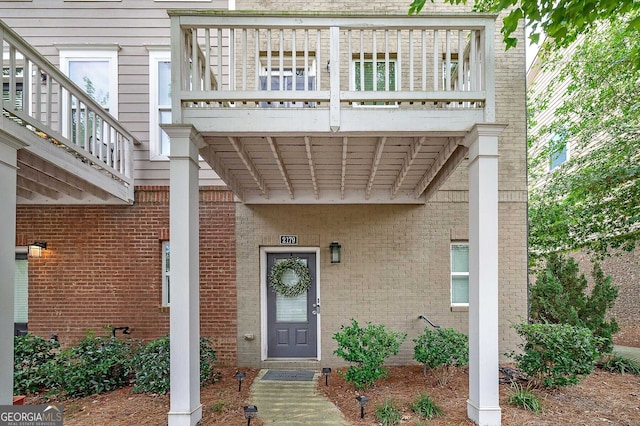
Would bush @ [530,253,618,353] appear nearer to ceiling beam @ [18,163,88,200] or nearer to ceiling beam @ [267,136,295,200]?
ceiling beam @ [267,136,295,200]

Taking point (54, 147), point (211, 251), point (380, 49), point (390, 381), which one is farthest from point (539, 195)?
point (54, 147)

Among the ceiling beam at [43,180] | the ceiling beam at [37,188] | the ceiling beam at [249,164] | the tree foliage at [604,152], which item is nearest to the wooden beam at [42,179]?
the ceiling beam at [43,180]

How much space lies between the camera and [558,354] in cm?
499

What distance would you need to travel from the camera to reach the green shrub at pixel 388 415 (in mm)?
4375

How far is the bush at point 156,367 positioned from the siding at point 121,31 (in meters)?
2.87

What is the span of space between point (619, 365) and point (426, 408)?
14.0ft

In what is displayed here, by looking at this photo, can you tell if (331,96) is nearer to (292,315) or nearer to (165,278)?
(292,315)

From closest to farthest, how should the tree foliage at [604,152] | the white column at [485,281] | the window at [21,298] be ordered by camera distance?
the white column at [485,281] → the window at [21,298] → the tree foliage at [604,152]

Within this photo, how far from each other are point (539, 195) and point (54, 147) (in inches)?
440

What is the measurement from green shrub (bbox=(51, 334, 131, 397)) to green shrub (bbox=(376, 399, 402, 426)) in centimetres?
368

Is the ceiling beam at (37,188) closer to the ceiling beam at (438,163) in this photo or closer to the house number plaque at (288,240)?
the house number plaque at (288,240)

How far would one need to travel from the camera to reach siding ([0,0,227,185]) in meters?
7.03

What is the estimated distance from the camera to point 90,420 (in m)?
4.59

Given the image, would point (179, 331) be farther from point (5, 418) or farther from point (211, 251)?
point (211, 251)
